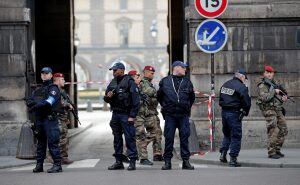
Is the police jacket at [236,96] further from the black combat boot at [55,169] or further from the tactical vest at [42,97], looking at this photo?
the black combat boot at [55,169]

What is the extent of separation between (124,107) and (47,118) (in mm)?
1306

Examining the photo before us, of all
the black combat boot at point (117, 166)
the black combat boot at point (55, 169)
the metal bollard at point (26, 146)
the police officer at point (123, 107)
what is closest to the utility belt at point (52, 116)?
the black combat boot at point (55, 169)

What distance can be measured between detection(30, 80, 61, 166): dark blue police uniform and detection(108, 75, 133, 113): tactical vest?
970 mm

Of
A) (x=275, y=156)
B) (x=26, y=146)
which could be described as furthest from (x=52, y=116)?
(x=275, y=156)

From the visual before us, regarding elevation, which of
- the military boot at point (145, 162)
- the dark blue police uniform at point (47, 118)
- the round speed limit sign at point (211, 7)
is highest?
the round speed limit sign at point (211, 7)

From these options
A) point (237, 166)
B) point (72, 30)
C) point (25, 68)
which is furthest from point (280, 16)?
point (72, 30)

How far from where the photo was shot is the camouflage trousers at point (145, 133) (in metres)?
13.4

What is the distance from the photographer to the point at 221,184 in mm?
9672

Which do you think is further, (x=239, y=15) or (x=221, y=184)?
(x=239, y=15)

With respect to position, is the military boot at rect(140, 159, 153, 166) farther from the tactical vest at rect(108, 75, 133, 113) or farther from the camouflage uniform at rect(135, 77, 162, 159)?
the tactical vest at rect(108, 75, 133, 113)

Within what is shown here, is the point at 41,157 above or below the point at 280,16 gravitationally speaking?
below

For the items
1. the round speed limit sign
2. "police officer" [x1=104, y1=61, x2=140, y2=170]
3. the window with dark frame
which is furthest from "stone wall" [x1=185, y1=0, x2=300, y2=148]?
the window with dark frame

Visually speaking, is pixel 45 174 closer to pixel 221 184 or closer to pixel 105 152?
pixel 221 184

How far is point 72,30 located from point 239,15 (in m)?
11.5
